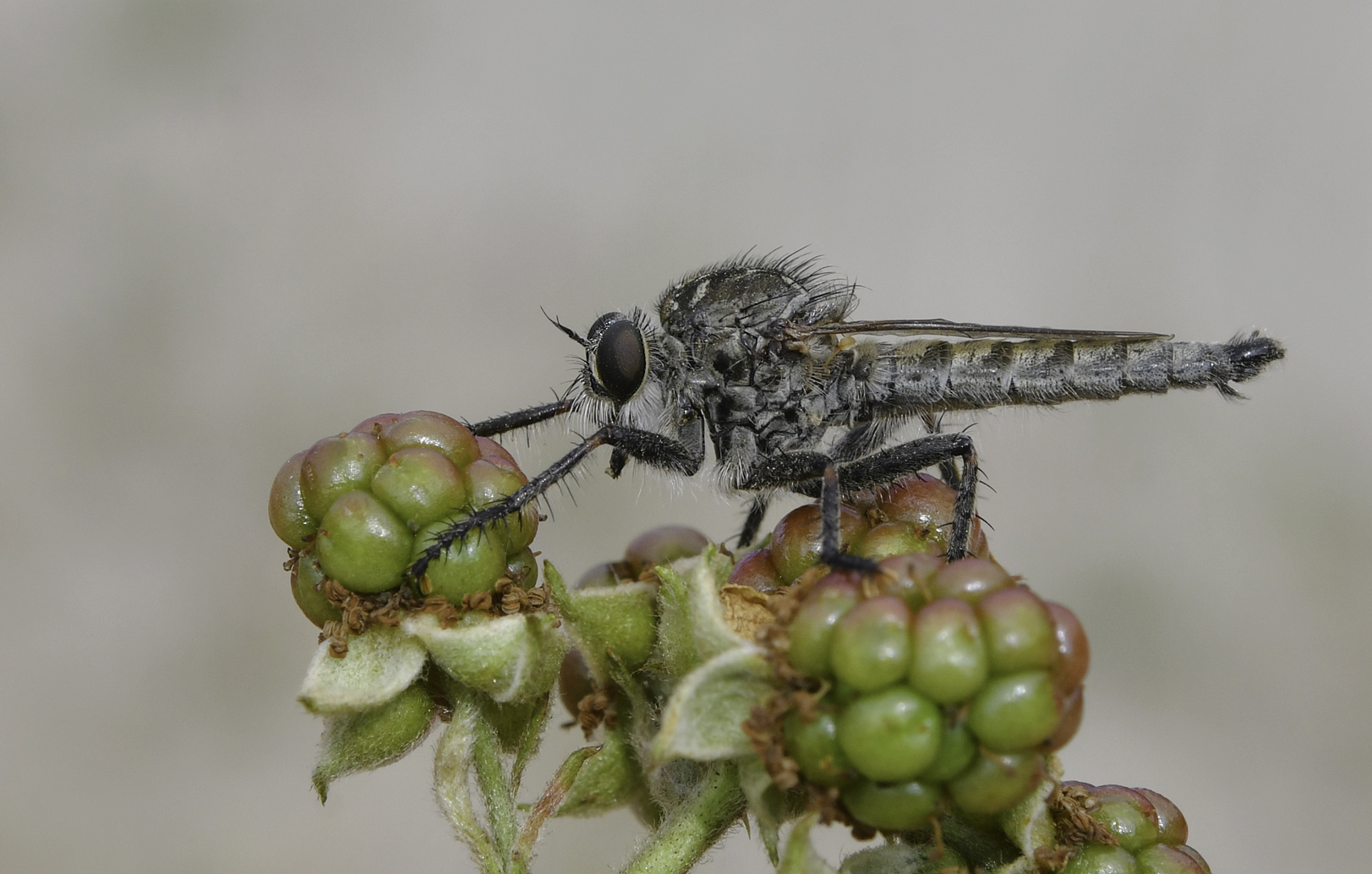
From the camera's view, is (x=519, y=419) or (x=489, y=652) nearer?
(x=489, y=652)

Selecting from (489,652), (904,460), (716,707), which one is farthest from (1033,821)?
(904,460)

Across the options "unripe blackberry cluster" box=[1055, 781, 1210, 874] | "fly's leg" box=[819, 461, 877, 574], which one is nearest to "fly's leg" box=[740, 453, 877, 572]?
"fly's leg" box=[819, 461, 877, 574]

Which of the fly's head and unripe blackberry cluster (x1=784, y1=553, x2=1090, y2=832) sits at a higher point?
the fly's head

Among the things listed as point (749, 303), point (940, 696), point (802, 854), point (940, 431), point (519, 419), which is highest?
point (749, 303)

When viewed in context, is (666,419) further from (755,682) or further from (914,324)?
(755,682)

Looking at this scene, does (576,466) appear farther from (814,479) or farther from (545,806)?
(545,806)

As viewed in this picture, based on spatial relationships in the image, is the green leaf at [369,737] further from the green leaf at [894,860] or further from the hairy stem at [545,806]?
the green leaf at [894,860]

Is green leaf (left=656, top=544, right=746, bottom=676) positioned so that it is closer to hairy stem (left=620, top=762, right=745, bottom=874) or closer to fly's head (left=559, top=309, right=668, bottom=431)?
hairy stem (left=620, top=762, right=745, bottom=874)
